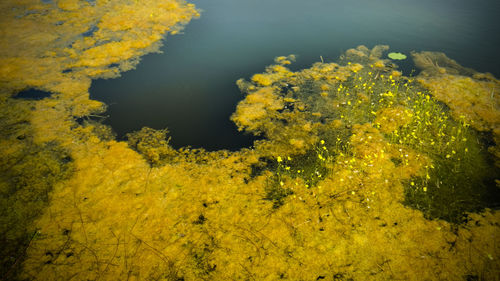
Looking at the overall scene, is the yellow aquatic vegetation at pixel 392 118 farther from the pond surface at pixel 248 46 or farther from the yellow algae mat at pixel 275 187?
the pond surface at pixel 248 46

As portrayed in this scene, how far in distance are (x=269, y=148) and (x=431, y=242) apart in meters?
2.21

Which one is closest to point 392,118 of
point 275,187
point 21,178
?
point 275,187

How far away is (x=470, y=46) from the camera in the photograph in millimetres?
6223

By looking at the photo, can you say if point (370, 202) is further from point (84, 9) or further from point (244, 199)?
point (84, 9)

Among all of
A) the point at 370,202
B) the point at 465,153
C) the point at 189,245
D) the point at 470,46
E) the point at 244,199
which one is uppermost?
the point at 470,46

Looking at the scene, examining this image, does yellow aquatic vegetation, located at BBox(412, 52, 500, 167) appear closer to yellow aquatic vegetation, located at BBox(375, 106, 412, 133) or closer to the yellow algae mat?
the yellow algae mat

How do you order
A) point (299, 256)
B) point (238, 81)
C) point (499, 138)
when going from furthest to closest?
point (238, 81)
point (499, 138)
point (299, 256)

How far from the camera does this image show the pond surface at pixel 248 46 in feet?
14.4

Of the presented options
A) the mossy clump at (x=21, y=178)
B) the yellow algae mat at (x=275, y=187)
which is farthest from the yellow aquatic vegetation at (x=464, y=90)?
the mossy clump at (x=21, y=178)

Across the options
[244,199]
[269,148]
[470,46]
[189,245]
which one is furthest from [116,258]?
[470,46]

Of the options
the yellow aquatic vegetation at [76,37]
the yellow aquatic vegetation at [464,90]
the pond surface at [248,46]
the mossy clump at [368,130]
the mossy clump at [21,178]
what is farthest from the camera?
the yellow aquatic vegetation at [76,37]

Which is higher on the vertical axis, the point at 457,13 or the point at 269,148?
the point at 457,13

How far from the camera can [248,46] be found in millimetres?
6656

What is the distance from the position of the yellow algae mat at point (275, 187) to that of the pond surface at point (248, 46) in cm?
41
